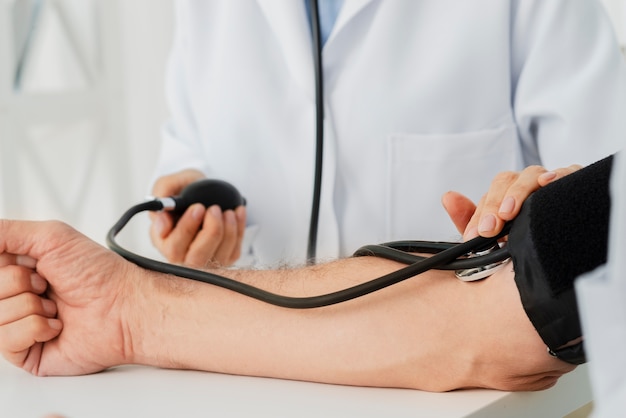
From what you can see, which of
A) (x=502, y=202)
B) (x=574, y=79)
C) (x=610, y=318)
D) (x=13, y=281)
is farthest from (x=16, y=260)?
(x=574, y=79)

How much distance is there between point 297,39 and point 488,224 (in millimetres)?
606

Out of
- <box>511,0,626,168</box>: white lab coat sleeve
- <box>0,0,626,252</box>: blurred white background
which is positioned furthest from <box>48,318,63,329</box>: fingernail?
<box>0,0,626,252</box>: blurred white background

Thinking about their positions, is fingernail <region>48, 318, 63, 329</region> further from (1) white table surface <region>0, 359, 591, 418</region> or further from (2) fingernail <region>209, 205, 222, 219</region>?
(2) fingernail <region>209, 205, 222, 219</region>

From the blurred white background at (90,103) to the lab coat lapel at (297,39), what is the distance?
1613 millimetres

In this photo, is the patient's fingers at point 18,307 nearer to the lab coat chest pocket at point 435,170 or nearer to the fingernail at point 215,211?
the fingernail at point 215,211

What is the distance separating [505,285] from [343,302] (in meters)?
0.15

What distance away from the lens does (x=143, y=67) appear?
284 centimetres

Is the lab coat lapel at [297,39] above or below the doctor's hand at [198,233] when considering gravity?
above

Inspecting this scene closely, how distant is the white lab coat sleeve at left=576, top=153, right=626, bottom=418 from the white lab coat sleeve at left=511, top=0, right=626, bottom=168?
2.37 ft

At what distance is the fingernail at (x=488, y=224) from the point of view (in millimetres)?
593

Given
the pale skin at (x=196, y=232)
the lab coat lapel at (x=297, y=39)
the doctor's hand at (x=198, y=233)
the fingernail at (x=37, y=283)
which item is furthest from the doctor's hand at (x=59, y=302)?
the lab coat lapel at (x=297, y=39)

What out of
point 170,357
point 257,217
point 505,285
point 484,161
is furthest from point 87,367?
point 484,161

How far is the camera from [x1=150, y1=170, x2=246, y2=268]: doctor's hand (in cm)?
101

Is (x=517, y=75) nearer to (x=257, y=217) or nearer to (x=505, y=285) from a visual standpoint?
(x=257, y=217)
